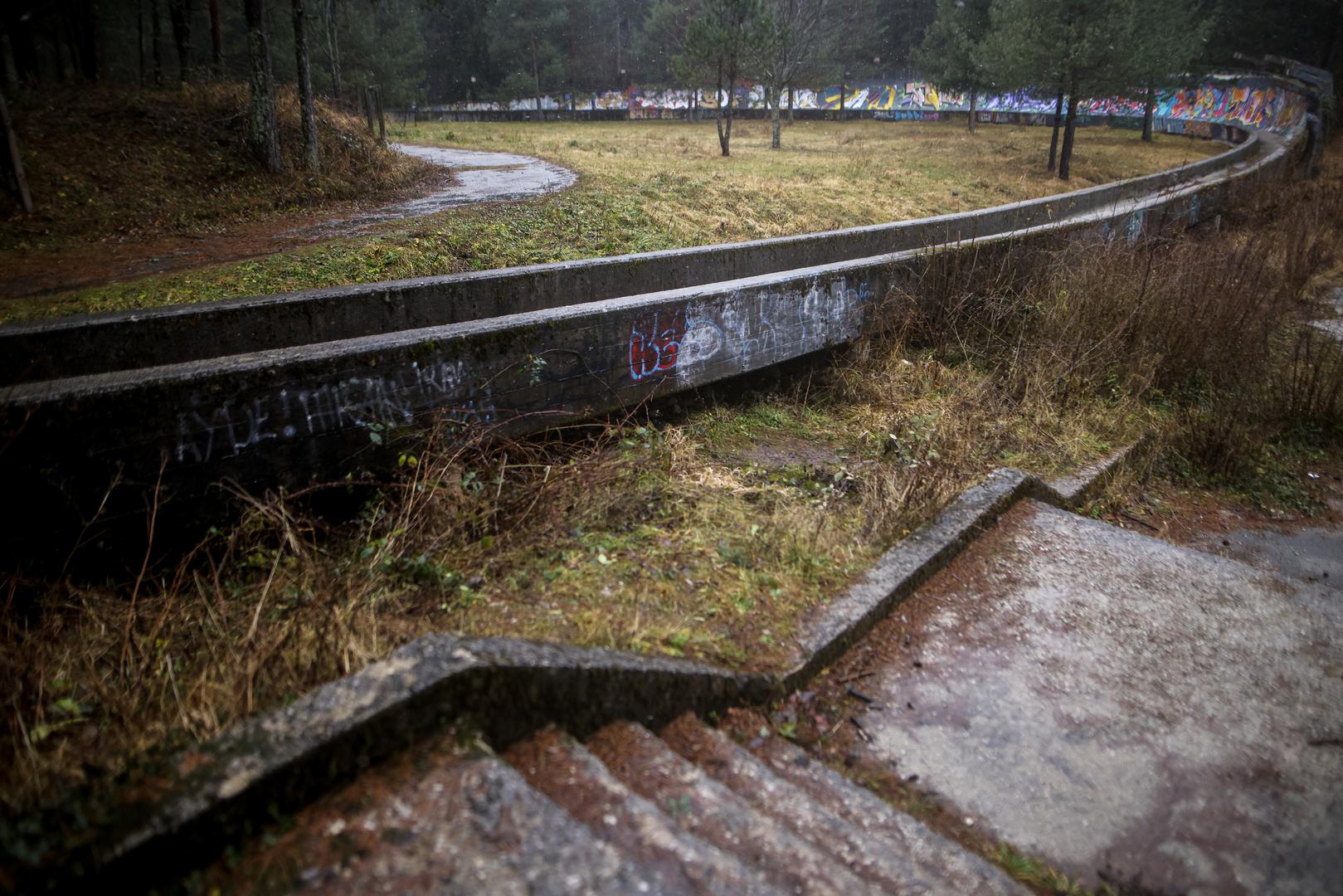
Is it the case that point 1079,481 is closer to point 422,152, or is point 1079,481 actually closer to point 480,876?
point 480,876

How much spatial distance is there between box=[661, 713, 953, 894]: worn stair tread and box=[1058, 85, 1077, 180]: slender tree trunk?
22.7 m

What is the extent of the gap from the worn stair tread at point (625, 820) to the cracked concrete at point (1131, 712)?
1.29 meters

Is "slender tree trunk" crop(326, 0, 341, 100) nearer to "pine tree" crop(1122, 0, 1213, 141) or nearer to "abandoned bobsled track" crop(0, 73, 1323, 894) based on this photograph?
"abandoned bobsled track" crop(0, 73, 1323, 894)

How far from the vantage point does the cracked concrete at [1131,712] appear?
2643mm

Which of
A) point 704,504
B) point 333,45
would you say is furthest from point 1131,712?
point 333,45

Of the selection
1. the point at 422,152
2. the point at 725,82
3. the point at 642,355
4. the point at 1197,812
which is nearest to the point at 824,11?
the point at 725,82

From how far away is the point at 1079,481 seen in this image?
5449 millimetres

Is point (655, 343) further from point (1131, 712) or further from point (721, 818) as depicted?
point (721, 818)

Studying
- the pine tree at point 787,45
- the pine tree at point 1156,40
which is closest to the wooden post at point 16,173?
the pine tree at point 787,45

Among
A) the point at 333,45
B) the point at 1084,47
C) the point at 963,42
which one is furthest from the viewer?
the point at 963,42

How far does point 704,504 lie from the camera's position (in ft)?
14.5

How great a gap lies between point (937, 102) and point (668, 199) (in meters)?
41.7

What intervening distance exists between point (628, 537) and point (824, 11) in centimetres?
4400

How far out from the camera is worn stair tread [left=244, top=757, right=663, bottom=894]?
1705 millimetres
